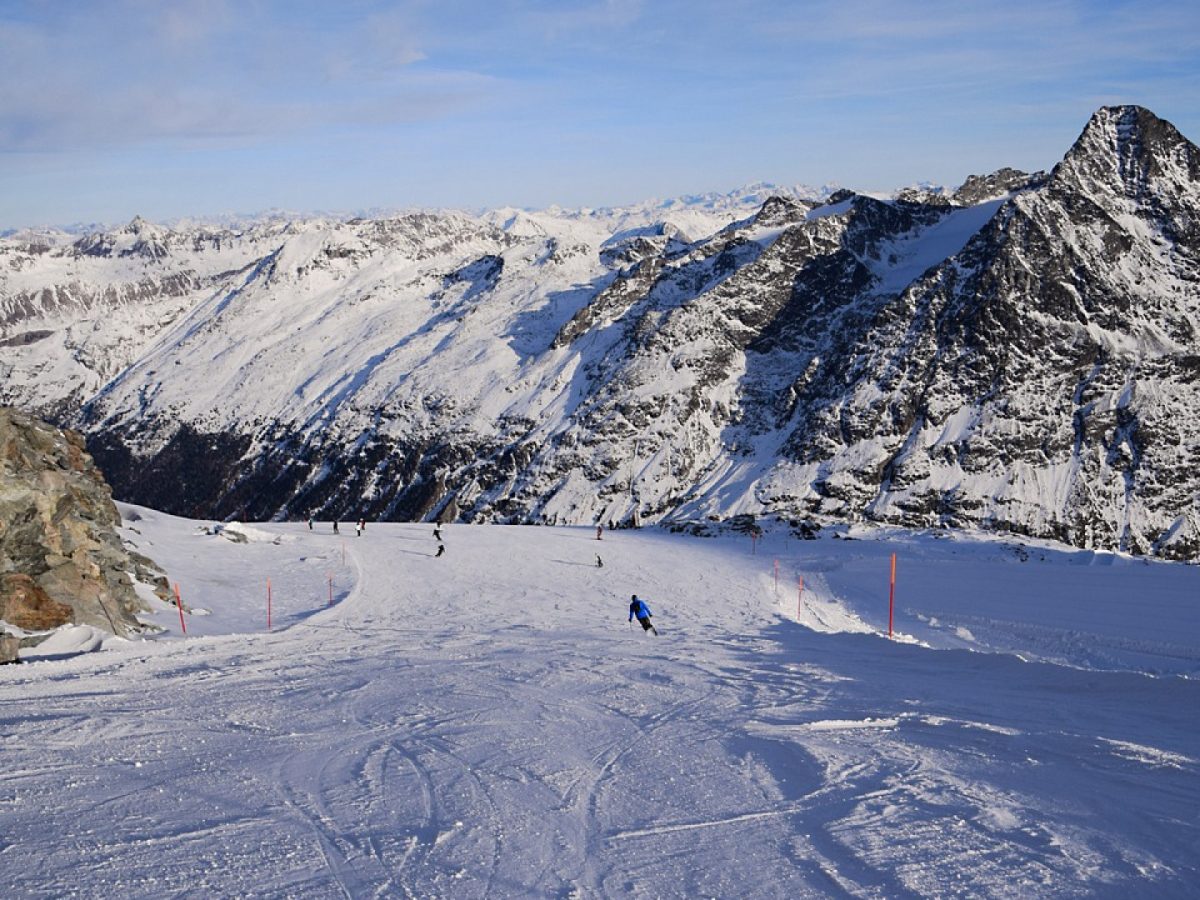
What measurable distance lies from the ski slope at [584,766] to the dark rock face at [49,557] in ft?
3.77

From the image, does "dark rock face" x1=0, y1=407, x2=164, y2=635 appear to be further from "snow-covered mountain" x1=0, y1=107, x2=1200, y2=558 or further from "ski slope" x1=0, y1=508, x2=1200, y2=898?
"snow-covered mountain" x1=0, y1=107, x2=1200, y2=558

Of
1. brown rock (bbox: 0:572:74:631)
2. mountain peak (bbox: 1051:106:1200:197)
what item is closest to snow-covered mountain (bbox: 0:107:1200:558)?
mountain peak (bbox: 1051:106:1200:197)

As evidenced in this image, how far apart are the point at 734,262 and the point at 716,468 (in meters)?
50.4

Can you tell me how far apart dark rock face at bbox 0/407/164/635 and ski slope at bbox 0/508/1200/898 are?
3.77ft

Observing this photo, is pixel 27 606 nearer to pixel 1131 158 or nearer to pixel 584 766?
pixel 584 766

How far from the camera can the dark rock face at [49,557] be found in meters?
21.4

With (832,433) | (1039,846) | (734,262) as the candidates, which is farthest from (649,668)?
(734,262)

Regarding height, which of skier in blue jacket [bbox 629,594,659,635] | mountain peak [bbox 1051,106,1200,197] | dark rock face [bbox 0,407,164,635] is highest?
mountain peak [bbox 1051,106,1200,197]

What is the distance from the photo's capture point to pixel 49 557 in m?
22.8

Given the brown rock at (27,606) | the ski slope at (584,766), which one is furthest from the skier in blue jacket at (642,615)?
the brown rock at (27,606)

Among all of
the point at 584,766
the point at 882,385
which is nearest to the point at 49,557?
the point at 584,766

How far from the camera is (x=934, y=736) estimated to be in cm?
1323

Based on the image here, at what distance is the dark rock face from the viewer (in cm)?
2141

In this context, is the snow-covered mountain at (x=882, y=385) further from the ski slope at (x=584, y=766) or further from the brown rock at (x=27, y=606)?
the brown rock at (x=27, y=606)
